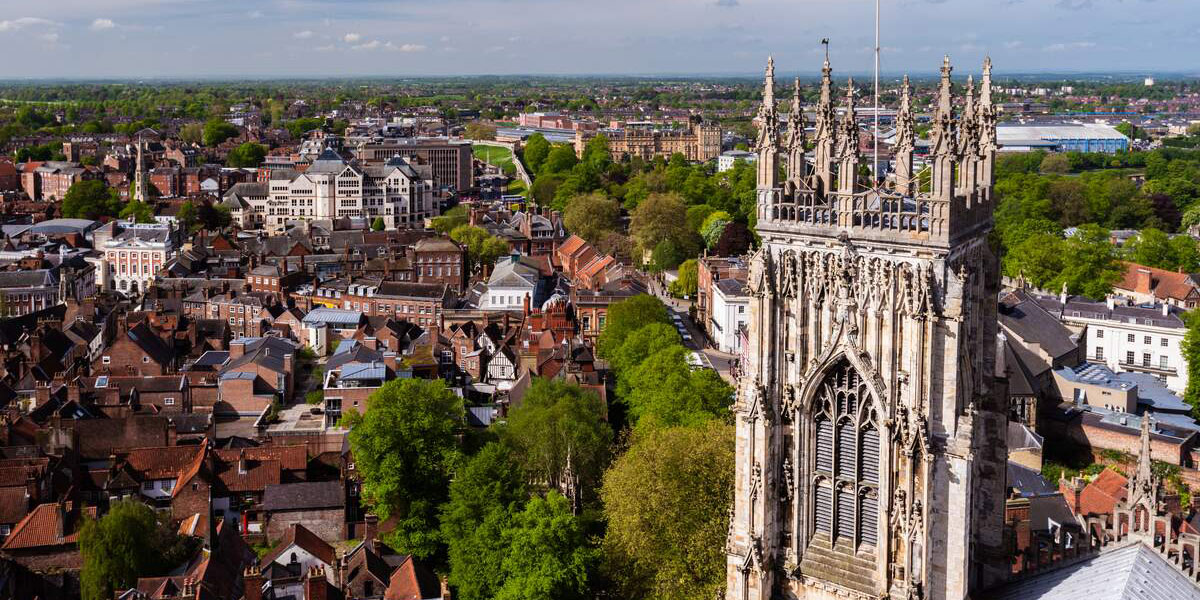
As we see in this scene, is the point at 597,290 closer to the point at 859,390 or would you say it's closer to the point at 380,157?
the point at 859,390

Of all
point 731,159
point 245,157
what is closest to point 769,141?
point 731,159

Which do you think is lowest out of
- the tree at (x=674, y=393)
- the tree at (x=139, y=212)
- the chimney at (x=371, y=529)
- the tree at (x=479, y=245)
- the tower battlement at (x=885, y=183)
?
the chimney at (x=371, y=529)

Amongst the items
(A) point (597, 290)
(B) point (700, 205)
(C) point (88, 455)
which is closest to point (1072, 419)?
(A) point (597, 290)

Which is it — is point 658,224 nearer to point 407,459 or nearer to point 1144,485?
point 407,459

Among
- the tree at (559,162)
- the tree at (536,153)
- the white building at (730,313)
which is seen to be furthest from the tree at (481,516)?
the tree at (536,153)

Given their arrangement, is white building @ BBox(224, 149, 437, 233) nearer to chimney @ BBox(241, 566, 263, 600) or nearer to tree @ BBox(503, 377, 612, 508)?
tree @ BBox(503, 377, 612, 508)

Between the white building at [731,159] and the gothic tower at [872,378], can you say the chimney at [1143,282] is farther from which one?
the white building at [731,159]
